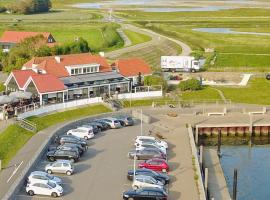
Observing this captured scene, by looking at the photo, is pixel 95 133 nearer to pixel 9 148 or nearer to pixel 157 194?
pixel 9 148

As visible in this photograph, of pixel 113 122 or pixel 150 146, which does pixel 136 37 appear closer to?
pixel 113 122

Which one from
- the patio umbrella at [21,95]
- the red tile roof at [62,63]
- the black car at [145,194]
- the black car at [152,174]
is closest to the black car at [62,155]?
the black car at [152,174]

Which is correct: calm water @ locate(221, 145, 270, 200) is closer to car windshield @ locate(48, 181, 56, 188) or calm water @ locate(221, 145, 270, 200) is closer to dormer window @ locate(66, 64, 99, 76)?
car windshield @ locate(48, 181, 56, 188)

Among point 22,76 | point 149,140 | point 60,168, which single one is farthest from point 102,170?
point 22,76

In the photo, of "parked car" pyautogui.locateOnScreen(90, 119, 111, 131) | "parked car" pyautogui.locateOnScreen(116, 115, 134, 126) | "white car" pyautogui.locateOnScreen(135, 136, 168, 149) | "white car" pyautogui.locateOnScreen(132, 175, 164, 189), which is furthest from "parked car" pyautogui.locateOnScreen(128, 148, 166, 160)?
"parked car" pyautogui.locateOnScreen(116, 115, 134, 126)

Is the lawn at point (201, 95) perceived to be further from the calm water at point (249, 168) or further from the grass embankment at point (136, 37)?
the grass embankment at point (136, 37)

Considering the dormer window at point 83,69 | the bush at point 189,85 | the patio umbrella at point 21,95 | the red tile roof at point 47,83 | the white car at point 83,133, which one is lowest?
the white car at point 83,133

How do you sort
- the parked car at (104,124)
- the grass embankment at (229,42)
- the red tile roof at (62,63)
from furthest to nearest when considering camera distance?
the grass embankment at (229,42), the red tile roof at (62,63), the parked car at (104,124)
